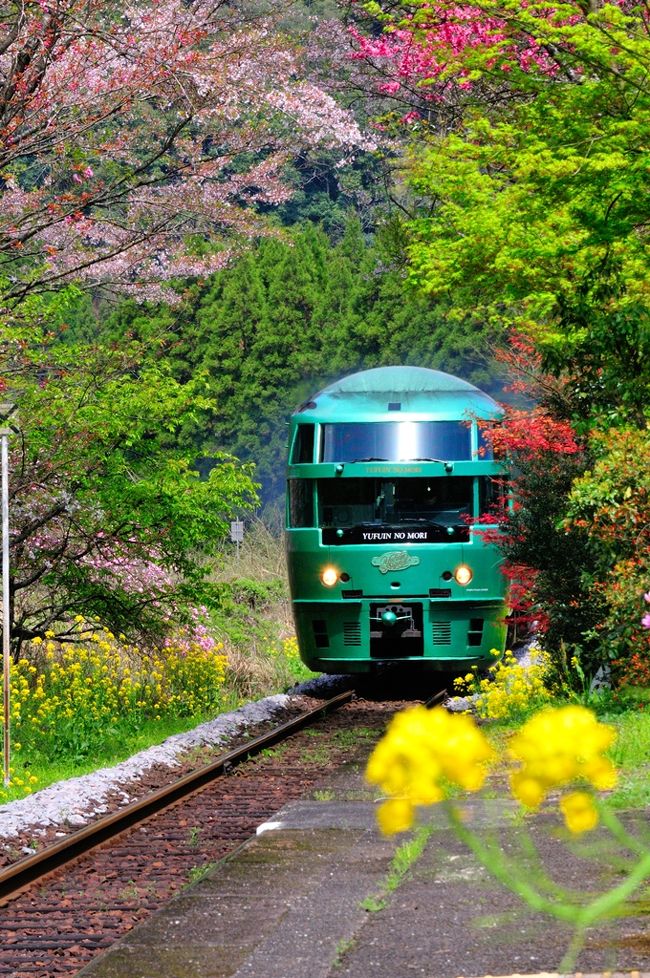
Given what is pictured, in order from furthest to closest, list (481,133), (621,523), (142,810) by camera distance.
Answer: (481,133)
(621,523)
(142,810)

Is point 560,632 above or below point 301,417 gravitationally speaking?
below

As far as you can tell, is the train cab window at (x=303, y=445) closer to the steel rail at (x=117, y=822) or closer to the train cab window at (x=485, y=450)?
the train cab window at (x=485, y=450)

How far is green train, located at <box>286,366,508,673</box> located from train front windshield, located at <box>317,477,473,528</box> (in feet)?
0.04

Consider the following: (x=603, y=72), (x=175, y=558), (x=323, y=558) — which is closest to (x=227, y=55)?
(x=603, y=72)

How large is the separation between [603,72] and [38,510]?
7.64 metres

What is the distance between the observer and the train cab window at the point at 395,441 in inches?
715

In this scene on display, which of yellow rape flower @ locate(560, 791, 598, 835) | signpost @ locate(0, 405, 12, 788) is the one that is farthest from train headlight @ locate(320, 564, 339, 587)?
yellow rape flower @ locate(560, 791, 598, 835)

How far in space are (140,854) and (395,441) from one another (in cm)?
961

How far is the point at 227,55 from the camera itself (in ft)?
47.1

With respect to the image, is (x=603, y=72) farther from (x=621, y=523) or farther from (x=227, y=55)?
(x=621, y=523)

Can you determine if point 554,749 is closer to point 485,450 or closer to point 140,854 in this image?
point 140,854

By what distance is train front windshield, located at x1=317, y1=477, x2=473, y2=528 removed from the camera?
1825 centimetres

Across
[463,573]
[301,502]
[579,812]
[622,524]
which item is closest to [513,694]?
[463,573]

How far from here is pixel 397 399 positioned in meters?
18.5
